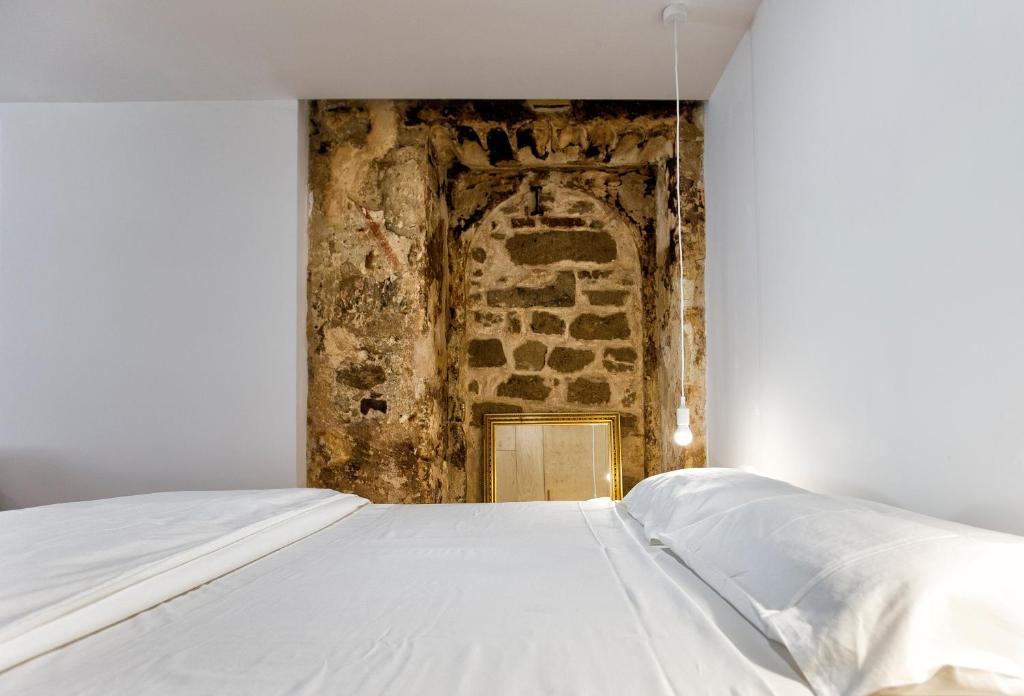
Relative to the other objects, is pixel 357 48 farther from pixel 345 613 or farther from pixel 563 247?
pixel 345 613

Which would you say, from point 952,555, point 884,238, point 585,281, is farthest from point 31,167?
point 952,555

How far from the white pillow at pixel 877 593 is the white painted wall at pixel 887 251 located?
315 millimetres

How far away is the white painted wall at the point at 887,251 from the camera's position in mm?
1116

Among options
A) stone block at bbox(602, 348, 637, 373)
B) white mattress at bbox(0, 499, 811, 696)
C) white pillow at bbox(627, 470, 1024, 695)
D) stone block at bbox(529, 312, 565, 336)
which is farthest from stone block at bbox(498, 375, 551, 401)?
white pillow at bbox(627, 470, 1024, 695)

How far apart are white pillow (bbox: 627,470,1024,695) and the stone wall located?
2.04m

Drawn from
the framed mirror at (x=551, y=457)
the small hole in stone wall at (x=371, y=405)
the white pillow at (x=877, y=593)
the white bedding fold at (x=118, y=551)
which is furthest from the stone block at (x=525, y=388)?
the white pillow at (x=877, y=593)

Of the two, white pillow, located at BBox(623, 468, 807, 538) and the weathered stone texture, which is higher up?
the weathered stone texture

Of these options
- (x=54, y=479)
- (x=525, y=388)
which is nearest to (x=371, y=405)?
(x=525, y=388)

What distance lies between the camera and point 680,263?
9.83 ft

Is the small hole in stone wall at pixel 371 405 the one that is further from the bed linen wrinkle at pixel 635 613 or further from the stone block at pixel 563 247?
the bed linen wrinkle at pixel 635 613

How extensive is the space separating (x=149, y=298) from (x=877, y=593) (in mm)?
3312

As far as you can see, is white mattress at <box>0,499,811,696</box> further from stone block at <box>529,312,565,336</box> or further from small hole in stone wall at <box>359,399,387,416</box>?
stone block at <box>529,312,565,336</box>

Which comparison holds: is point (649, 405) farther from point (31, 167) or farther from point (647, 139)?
point (31, 167)

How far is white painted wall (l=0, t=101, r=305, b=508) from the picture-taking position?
3.05m
